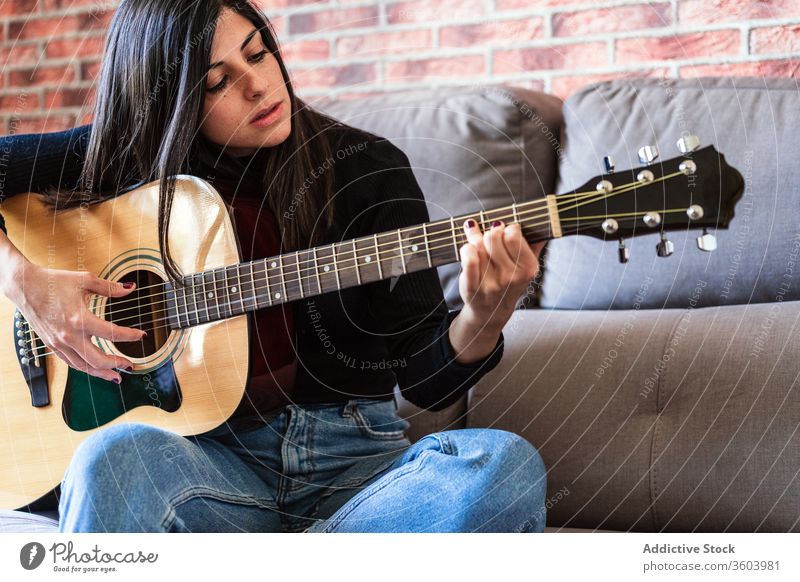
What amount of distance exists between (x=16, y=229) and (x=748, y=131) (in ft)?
2.50

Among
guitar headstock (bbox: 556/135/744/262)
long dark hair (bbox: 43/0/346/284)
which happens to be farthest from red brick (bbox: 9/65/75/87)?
guitar headstock (bbox: 556/135/744/262)

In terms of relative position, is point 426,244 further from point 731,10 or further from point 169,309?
point 731,10

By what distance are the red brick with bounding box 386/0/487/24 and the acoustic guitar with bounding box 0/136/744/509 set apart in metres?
0.41

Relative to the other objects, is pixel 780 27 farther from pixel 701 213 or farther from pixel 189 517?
pixel 189 517

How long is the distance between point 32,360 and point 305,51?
1.82 ft

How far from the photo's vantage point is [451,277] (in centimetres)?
102

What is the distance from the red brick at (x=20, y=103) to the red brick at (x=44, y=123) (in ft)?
0.05

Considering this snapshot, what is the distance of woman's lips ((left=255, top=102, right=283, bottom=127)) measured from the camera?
0.79m

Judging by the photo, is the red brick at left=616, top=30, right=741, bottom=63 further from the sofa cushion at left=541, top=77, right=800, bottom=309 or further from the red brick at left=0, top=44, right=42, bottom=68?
the red brick at left=0, top=44, right=42, bottom=68

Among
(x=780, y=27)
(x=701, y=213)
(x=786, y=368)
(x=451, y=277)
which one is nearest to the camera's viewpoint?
(x=701, y=213)

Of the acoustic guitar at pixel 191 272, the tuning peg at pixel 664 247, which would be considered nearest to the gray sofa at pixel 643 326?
the acoustic guitar at pixel 191 272

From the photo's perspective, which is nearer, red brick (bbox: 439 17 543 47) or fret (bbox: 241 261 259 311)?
fret (bbox: 241 261 259 311)

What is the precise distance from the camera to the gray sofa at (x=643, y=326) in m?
0.79

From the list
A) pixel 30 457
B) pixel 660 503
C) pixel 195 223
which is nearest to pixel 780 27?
pixel 660 503
